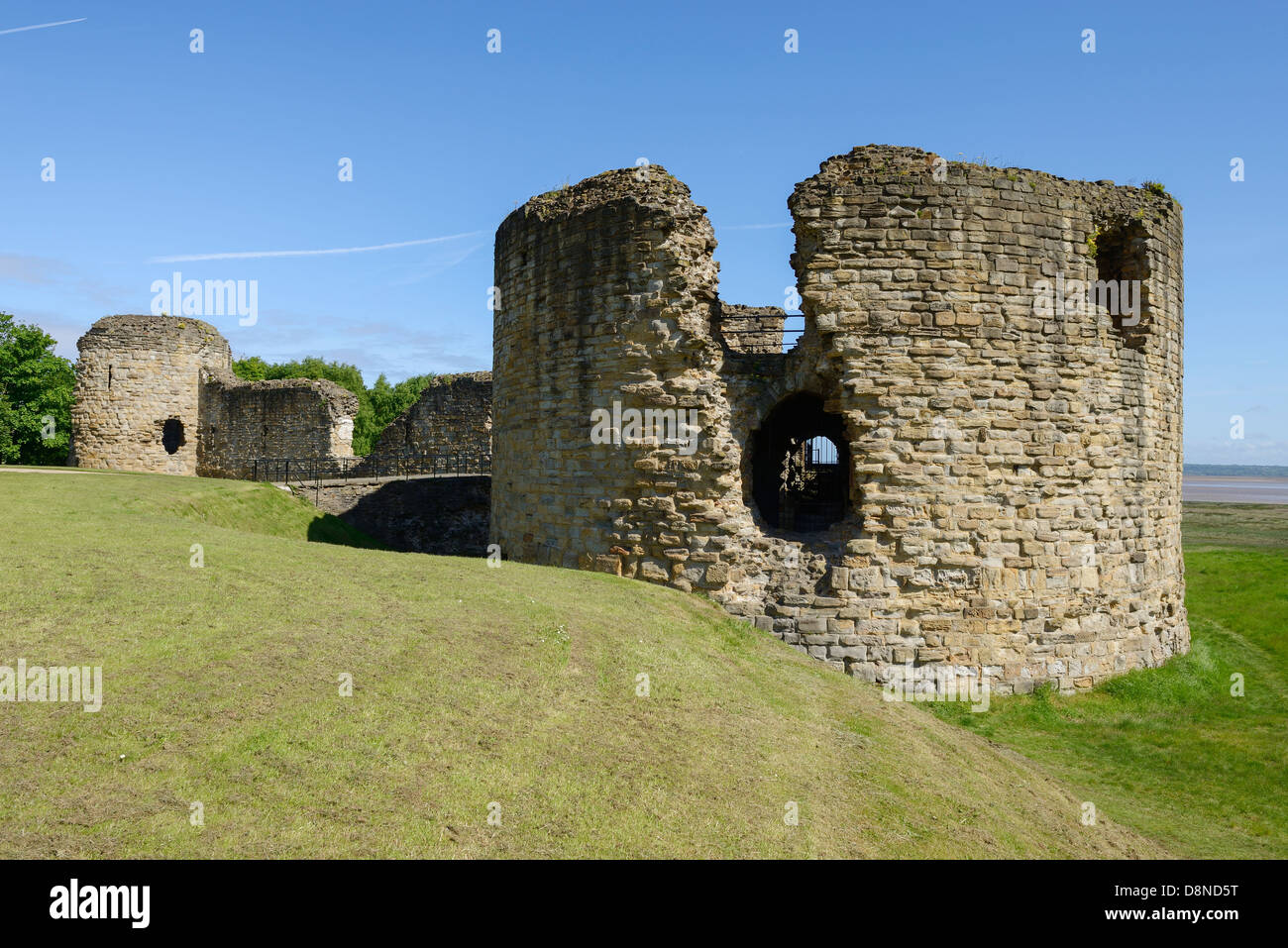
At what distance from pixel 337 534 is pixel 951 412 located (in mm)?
13917

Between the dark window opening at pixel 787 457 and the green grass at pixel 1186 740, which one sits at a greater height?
the dark window opening at pixel 787 457

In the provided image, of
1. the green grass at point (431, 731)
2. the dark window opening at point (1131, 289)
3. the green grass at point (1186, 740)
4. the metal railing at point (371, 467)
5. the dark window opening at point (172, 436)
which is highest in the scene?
the dark window opening at point (1131, 289)

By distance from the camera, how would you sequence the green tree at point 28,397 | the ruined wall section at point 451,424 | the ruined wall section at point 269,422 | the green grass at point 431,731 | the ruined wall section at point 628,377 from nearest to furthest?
the green grass at point 431,731, the ruined wall section at point 628,377, the ruined wall section at point 451,424, the ruined wall section at point 269,422, the green tree at point 28,397

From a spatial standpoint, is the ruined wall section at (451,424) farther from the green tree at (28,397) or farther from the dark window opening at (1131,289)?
the dark window opening at (1131,289)

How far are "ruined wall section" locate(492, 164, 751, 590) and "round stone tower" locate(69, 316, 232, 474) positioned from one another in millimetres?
20791

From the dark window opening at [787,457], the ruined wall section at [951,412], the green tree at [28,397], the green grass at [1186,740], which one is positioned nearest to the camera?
the green grass at [1186,740]

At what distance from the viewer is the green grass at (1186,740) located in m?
8.05

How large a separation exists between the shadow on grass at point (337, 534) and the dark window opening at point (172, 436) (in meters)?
12.0

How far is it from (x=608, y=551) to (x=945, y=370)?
542 cm

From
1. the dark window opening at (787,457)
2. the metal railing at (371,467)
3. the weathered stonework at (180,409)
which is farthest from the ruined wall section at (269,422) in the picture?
the dark window opening at (787,457)

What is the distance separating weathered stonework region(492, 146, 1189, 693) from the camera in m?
11.0

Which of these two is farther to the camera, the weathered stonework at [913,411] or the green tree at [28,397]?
the green tree at [28,397]

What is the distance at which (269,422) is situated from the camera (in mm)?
28188

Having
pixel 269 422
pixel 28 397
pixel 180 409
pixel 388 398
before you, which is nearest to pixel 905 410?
pixel 269 422
